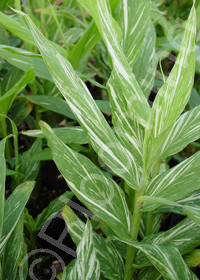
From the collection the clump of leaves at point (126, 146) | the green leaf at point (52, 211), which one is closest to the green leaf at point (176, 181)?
the clump of leaves at point (126, 146)

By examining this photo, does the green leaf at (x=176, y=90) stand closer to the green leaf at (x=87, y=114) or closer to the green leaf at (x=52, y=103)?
the green leaf at (x=87, y=114)

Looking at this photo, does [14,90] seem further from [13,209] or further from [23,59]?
[13,209]

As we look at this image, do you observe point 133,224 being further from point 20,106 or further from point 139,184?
point 20,106

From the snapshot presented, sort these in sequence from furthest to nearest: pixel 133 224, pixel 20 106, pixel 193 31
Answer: pixel 20 106 → pixel 133 224 → pixel 193 31

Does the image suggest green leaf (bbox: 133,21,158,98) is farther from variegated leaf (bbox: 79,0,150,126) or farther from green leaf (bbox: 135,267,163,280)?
green leaf (bbox: 135,267,163,280)

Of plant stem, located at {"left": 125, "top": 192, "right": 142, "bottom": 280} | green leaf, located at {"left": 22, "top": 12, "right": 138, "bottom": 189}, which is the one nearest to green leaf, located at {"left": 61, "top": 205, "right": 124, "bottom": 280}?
plant stem, located at {"left": 125, "top": 192, "right": 142, "bottom": 280}

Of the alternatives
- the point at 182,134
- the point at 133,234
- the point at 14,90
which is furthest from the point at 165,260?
the point at 14,90

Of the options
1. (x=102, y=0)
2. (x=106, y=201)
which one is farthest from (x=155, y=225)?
(x=102, y=0)
